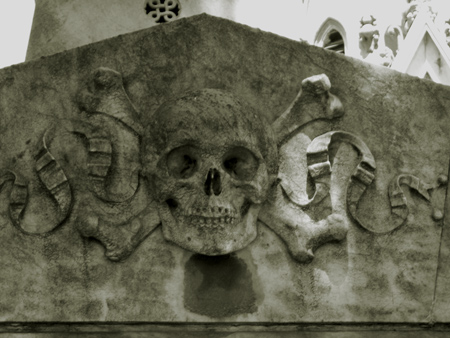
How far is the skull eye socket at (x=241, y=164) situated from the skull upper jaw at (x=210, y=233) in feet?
0.47

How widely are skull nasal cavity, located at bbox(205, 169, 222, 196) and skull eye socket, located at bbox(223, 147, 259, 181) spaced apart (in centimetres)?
9

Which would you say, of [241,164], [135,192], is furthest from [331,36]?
[135,192]

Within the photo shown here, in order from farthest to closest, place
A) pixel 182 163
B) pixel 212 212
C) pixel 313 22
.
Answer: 1. pixel 313 22
2. pixel 182 163
3. pixel 212 212

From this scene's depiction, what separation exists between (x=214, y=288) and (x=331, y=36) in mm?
5803

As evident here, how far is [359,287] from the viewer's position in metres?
4.45

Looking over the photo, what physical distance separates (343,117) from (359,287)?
769 mm

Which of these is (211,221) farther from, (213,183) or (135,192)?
(135,192)

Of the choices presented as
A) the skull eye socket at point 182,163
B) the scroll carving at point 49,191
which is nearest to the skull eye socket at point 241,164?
the skull eye socket at point 182,163

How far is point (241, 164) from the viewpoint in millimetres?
4328

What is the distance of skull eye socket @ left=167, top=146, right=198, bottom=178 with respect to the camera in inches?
169

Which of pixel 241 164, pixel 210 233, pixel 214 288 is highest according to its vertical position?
pixel 241 164

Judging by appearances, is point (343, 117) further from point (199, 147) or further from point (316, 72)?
point (199, 147)

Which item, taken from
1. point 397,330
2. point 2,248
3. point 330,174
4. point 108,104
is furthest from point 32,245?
point 397,330

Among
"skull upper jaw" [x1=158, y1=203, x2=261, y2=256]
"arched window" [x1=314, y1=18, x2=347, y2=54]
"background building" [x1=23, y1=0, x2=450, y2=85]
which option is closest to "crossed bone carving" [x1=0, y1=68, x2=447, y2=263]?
"skull upper jaw" [x1=158, y1=203, x2=261, y2=256]
